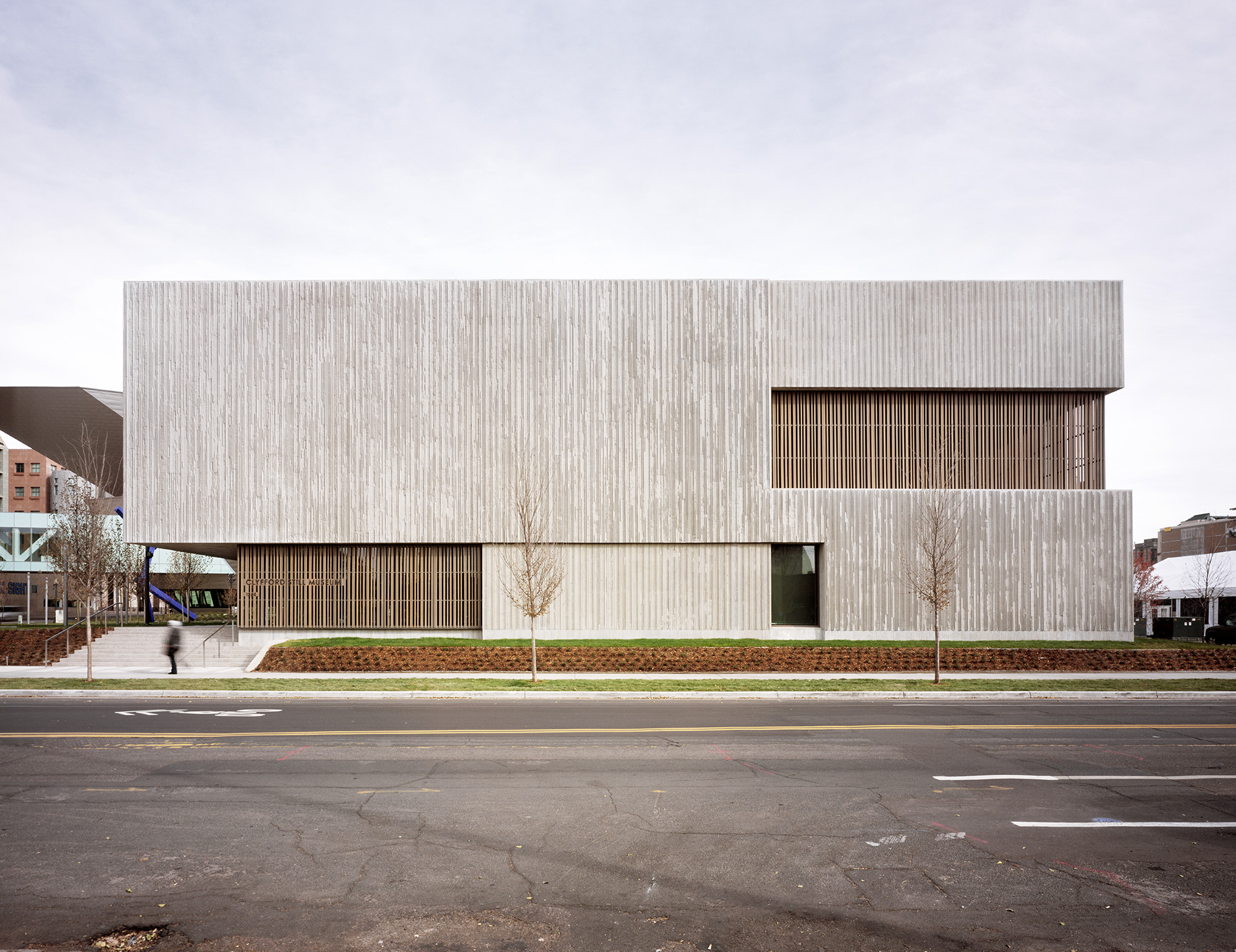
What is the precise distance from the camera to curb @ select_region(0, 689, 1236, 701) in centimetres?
1867

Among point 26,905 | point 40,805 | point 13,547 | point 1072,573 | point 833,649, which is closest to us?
point 26,905

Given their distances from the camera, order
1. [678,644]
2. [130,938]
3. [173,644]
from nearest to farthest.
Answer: [130,938], [173,644], [678,644]

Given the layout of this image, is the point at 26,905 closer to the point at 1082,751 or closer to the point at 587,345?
the point at 1082,751

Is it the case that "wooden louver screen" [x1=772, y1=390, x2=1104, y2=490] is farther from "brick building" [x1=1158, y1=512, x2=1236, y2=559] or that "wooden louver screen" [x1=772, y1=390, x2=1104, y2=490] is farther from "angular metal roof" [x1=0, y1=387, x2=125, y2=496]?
"brick building" [x1=1158, y1=512, x2=1236, y2=559]

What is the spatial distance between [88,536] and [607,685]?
16.6 meters

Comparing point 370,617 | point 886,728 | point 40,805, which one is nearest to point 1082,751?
point 886,728

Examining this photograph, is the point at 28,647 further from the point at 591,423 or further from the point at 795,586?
the point at 795,586

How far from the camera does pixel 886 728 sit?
14477 millimetres

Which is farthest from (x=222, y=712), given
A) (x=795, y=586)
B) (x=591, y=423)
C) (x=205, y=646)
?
(x=795, y=586)

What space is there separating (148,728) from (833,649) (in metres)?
18.2

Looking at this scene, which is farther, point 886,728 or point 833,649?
point 833,649

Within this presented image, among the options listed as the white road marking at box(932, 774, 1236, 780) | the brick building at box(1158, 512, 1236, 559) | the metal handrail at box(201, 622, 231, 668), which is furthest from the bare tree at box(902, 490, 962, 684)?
the brick building at box(1158, 512, 1236, 559)

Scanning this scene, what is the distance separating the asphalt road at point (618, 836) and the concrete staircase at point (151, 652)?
13.1m

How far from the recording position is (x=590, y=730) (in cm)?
1416
